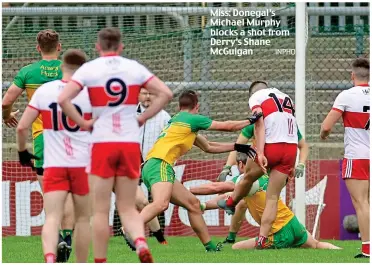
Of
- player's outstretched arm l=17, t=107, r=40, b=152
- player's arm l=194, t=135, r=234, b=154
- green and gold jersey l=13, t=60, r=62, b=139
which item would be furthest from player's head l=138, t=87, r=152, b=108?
player's outstretched arm l=17, t=107, r=40, b=152

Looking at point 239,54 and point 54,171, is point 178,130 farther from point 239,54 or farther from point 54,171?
point 239,54

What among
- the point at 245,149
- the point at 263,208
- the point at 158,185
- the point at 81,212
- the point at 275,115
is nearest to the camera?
the point at 81,212

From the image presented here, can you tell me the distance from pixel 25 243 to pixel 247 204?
286 centimetres

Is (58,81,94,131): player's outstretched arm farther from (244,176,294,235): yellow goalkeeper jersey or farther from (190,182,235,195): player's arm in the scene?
(190,182,235,195): player's arm

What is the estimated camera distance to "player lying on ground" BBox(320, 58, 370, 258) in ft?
36.0

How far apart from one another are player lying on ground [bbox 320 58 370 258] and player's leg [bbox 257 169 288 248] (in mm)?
934

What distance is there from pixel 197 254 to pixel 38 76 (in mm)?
2577

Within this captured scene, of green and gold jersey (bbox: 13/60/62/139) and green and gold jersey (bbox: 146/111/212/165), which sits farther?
green and gold jersey (bbox: 146/111/212/165)

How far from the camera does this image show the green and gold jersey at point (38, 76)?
→ 10688 mm

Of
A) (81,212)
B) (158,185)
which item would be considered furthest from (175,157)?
(81,212)

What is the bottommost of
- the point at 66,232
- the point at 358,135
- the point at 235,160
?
the point at 66,232

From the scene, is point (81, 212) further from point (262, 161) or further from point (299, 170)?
point (299, 170)

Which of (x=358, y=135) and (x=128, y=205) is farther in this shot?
(x=358, y=135)

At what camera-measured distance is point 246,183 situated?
12.1 m
